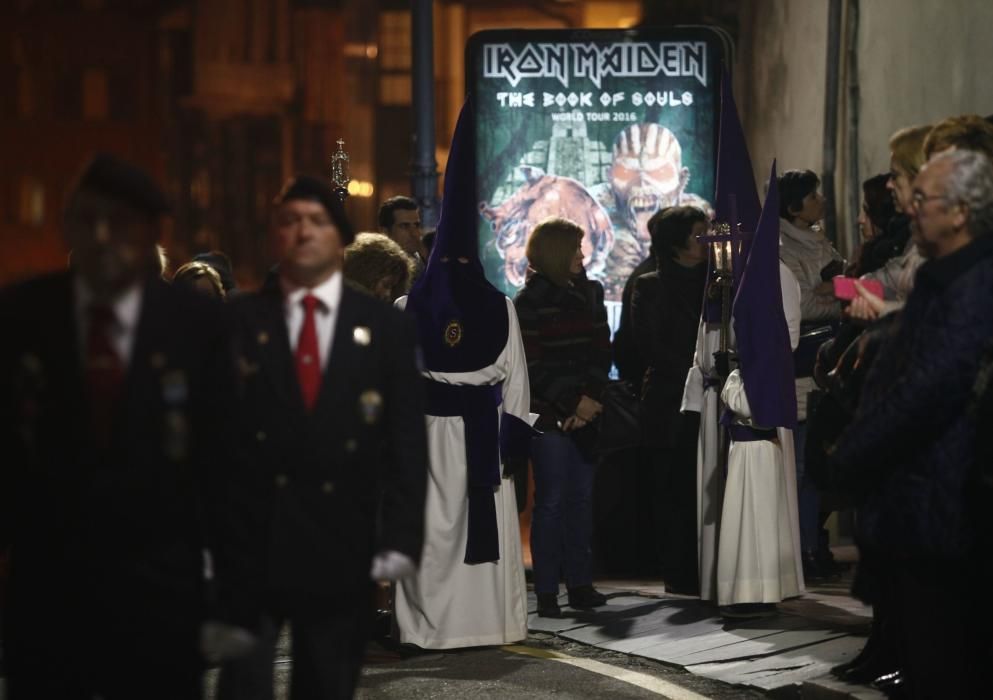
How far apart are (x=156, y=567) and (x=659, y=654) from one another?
4.76 metres

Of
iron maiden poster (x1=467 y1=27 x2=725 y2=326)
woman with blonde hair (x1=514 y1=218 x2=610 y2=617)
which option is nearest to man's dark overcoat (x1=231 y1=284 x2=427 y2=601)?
woman with blonde hair (x1=514 y1=218 x2=610 y2=617)

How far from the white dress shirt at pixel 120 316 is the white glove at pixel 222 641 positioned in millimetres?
675

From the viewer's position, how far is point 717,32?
12.5m

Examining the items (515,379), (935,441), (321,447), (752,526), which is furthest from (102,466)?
(752,526)

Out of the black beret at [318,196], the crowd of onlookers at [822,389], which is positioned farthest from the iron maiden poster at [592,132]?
the black beret at [318,196]

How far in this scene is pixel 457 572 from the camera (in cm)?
923

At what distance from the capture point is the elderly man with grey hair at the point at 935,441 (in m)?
5.31

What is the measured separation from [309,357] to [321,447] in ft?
0.83

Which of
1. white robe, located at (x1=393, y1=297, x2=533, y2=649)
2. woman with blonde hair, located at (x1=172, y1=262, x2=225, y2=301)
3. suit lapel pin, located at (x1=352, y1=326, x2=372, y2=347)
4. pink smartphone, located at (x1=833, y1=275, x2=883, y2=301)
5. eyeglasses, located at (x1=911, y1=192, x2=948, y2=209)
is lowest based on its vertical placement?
white robe, located at (x1=393, y1=297, x2=533, y2=649)

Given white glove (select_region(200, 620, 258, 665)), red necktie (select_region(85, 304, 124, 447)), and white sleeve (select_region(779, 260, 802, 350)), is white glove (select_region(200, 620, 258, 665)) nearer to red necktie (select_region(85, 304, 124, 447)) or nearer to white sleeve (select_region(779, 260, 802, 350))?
red necktie (select_region(85, 304, 124, 447))

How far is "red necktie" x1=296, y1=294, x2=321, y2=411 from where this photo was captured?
5039mm

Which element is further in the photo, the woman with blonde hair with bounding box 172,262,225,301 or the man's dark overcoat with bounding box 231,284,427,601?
the woman with blonde hair with bounding box 172,262,225,301

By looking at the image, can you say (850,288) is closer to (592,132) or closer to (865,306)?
(865,306)

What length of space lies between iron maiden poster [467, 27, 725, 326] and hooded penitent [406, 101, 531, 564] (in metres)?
3.21
